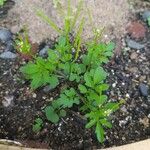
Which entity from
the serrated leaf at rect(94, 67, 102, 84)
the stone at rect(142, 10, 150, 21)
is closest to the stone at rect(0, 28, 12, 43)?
the serrated leaf at rect(94, 67, 102, 84)

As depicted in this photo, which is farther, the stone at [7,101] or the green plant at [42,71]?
the stone at [7,101]

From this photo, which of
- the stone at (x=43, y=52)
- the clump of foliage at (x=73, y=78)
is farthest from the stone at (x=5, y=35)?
the clump of foliage at (x=73, y=78)

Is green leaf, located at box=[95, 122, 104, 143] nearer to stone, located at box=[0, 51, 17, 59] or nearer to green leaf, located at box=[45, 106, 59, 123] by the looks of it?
green leaf, located at box=[45, 106, 59, 123]

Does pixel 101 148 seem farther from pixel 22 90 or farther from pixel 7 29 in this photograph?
pixel 7 29

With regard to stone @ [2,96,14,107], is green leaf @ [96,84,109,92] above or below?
above

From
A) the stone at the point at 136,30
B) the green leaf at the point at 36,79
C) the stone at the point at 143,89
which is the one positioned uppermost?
the stone at the point at 136,30

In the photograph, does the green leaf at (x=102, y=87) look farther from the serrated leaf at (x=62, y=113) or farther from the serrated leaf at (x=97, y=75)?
the serrated leaf at (x=62, y=113)

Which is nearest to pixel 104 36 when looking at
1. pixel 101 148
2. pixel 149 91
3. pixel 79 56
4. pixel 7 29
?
pixel 79 56
